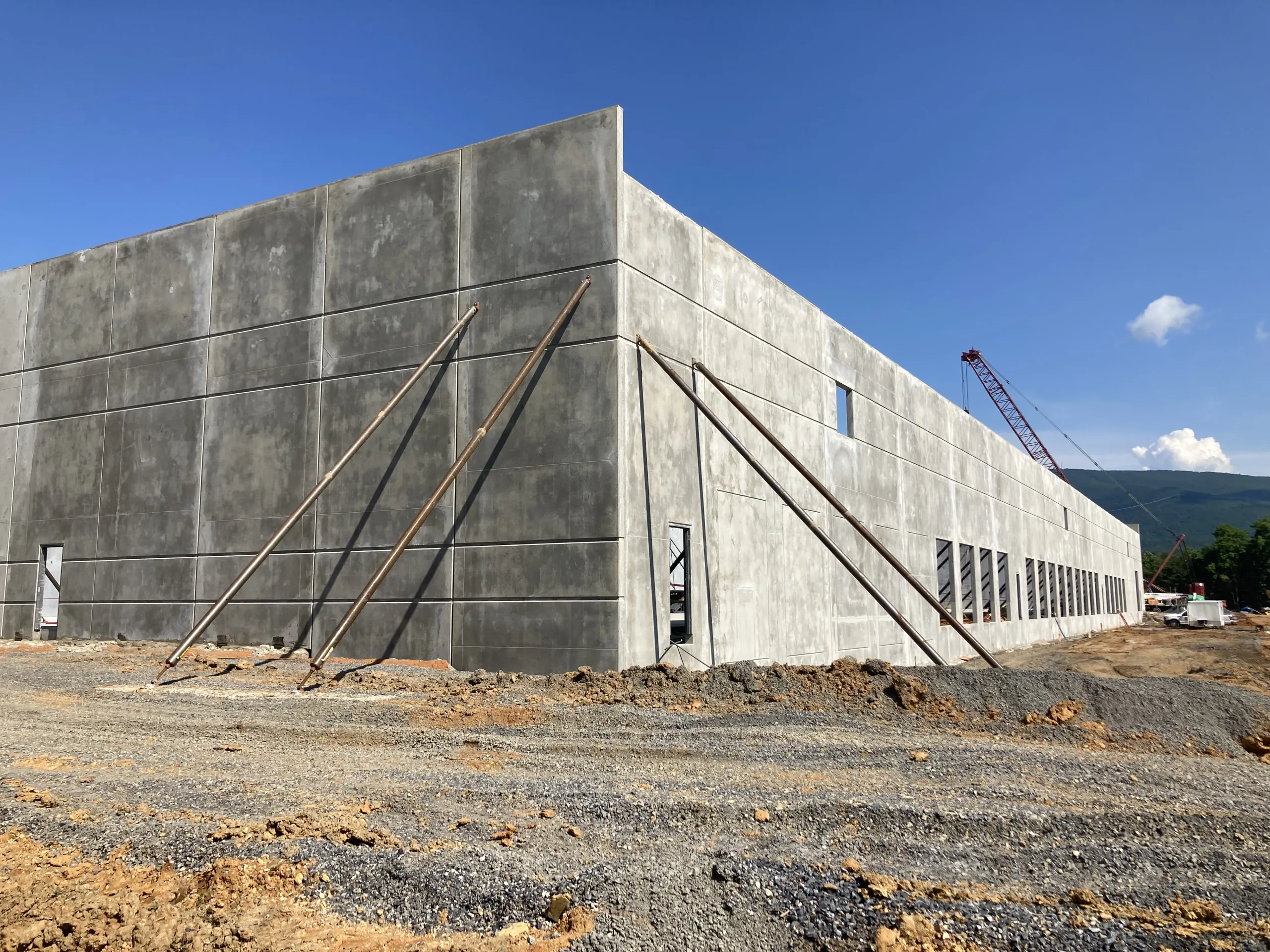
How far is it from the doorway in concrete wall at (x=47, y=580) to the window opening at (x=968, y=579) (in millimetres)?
25918

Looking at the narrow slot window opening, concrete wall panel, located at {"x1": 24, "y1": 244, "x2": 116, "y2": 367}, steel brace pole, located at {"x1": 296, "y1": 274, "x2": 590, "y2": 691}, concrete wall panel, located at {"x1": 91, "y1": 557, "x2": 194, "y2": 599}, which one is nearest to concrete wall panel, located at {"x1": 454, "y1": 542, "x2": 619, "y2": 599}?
steel brace pole, located at {"x1": 296, "y1": 274, "x2": 590, "y2": 691}

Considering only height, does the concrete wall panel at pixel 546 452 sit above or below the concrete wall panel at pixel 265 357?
below

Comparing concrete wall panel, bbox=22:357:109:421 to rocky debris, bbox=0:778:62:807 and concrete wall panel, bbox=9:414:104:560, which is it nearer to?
concrete wall panel, bbox=9:414:104:560

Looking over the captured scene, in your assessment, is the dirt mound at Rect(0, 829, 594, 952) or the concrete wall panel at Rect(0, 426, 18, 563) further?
the concrete wall panel at Rect(0, 426, 18, 563)

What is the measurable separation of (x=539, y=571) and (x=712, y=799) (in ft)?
24.1

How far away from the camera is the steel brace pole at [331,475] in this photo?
13484 mm

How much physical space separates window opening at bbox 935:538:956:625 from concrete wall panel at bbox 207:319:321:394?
20.2 meters

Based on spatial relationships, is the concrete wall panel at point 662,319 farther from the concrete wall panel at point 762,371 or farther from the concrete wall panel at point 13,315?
the concrete wall panel at point 13,315

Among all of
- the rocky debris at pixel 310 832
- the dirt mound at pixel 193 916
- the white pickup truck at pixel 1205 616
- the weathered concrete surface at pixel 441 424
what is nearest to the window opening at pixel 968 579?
the weathered concrete surface at pixel 441 424

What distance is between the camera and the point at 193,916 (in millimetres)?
Answer: 4918

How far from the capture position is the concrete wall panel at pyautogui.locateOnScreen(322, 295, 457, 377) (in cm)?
1553

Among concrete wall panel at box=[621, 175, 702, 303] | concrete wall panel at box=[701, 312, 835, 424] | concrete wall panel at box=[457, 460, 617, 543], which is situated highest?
concrete wall panel at box=[621, 175, 702, 303]

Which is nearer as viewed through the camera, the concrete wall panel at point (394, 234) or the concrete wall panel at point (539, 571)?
the concrete wall panel at point (539, 571)

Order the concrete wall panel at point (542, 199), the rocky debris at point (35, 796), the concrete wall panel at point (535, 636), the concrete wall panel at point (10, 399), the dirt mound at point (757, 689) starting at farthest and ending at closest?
the concrete wall panel at point (10, 399)
the concrete wall panel at point (542, 199)
the concrete wall panel at point (535, 636)
the dirt mound at point (757, 689)
the rocky debris at point (35, 796)
